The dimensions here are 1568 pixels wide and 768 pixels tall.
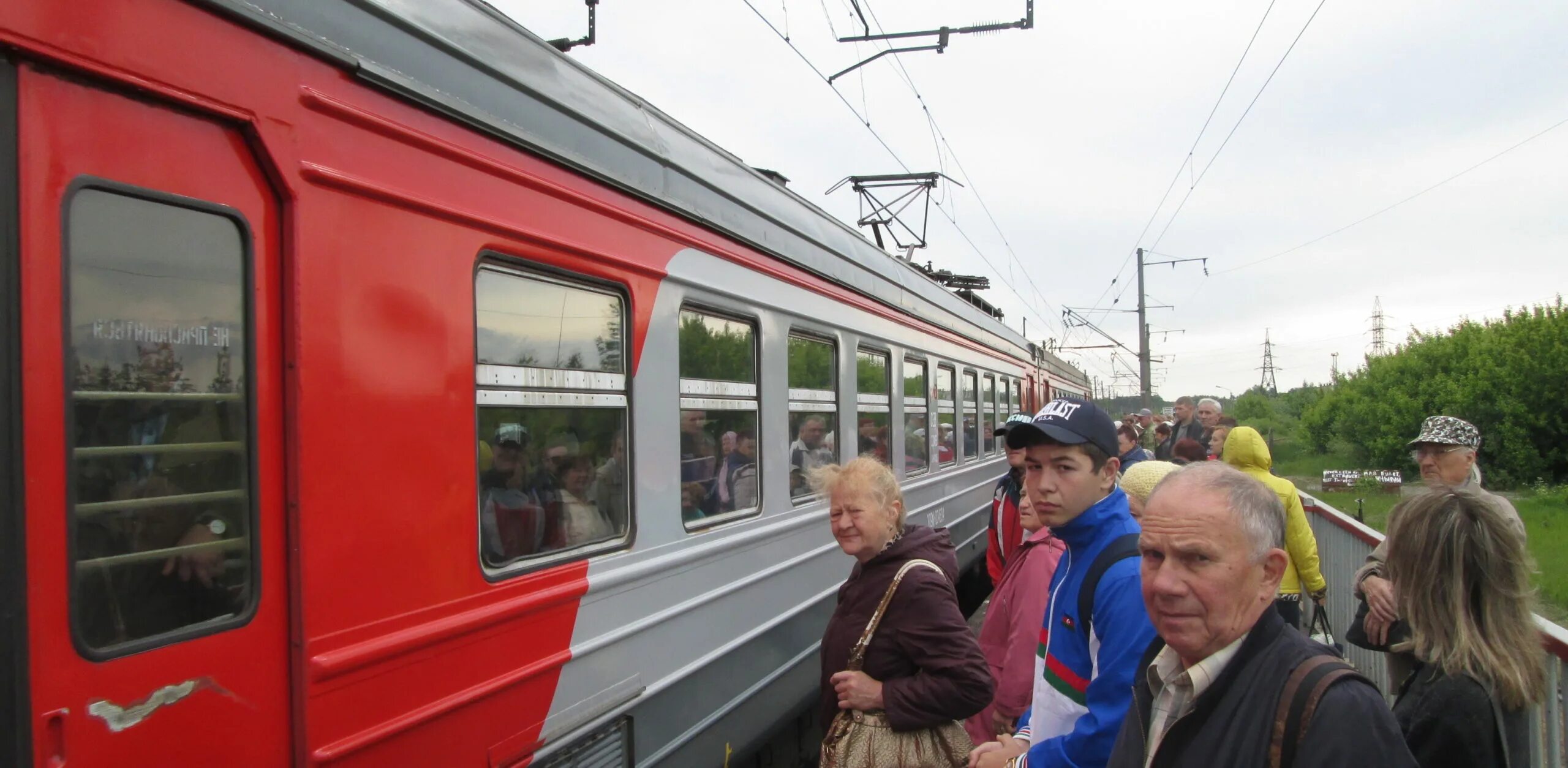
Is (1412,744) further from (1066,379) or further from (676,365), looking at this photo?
(1066,379)

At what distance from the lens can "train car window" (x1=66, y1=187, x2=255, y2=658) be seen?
A: 66.1 inches

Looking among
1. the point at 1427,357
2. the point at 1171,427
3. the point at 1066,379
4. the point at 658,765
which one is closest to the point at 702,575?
the point at 658,765

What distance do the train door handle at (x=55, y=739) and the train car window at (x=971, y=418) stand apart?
7.99m

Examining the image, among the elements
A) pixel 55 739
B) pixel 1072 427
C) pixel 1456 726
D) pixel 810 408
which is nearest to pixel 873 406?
pixel 810 408

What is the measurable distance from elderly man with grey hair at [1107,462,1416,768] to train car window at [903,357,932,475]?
505 centimetres

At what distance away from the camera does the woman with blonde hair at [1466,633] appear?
2.04 m

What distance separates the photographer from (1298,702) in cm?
136

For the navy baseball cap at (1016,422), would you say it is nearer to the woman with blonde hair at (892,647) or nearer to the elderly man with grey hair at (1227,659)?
Answer: the woman with blonde hair at (892,647)

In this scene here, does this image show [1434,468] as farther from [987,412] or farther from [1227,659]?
[987,412]

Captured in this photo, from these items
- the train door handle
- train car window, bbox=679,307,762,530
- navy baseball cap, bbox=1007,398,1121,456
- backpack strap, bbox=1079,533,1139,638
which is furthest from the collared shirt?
train car window, bbox=679,307,762,530

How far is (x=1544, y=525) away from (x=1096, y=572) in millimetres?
12170

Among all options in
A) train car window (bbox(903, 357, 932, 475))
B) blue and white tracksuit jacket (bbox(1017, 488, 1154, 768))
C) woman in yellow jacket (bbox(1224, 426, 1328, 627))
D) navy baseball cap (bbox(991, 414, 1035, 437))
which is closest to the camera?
blue and white tracksuit jacket (bbox(1017, 488, 1154, 768))

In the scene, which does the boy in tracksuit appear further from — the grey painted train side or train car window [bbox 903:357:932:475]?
train car window [bbox 903:357:932:475]

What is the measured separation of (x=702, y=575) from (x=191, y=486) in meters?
2.12
